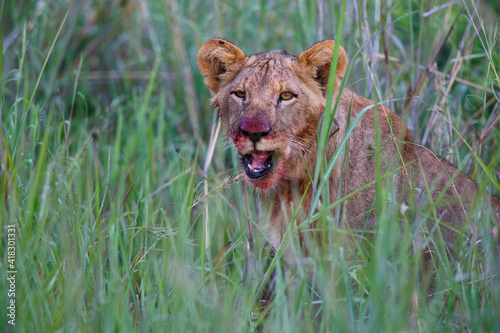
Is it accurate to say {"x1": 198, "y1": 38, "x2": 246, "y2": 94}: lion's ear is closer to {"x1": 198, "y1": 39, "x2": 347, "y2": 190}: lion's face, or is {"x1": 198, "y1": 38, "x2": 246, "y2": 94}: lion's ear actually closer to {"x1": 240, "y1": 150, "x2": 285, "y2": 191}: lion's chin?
{"x1": 198, "y1": 39, "x2": 347, "y2": 190}: lion's face

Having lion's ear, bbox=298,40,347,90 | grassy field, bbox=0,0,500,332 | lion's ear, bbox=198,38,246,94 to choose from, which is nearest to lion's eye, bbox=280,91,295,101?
lion's ear, bbox=298,40,347,90

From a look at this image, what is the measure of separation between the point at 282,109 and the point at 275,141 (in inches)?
8.6

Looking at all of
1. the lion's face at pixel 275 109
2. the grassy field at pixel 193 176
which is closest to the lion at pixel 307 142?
the lion's face at pixel 275 109

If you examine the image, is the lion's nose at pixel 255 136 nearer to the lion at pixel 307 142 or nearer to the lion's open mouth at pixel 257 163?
the lion at pixel 307 142

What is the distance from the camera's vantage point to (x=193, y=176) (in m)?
3.16

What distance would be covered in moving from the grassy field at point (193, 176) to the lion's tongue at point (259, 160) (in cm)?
13

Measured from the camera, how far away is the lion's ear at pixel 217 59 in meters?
3.52

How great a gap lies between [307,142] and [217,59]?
2.77ft

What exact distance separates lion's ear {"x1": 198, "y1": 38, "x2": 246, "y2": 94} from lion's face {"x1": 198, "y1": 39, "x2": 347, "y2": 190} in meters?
0.05

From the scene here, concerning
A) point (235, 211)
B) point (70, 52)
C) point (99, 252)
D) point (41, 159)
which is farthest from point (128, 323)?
point (70, 52)

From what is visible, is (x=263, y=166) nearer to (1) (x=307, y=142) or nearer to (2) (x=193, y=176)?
(1) (x=307, y=142)

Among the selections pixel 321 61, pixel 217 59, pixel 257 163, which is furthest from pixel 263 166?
pixel 217 59

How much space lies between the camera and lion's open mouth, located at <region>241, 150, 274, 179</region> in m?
3.15

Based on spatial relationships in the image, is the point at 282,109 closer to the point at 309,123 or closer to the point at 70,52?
the point at 309,123
